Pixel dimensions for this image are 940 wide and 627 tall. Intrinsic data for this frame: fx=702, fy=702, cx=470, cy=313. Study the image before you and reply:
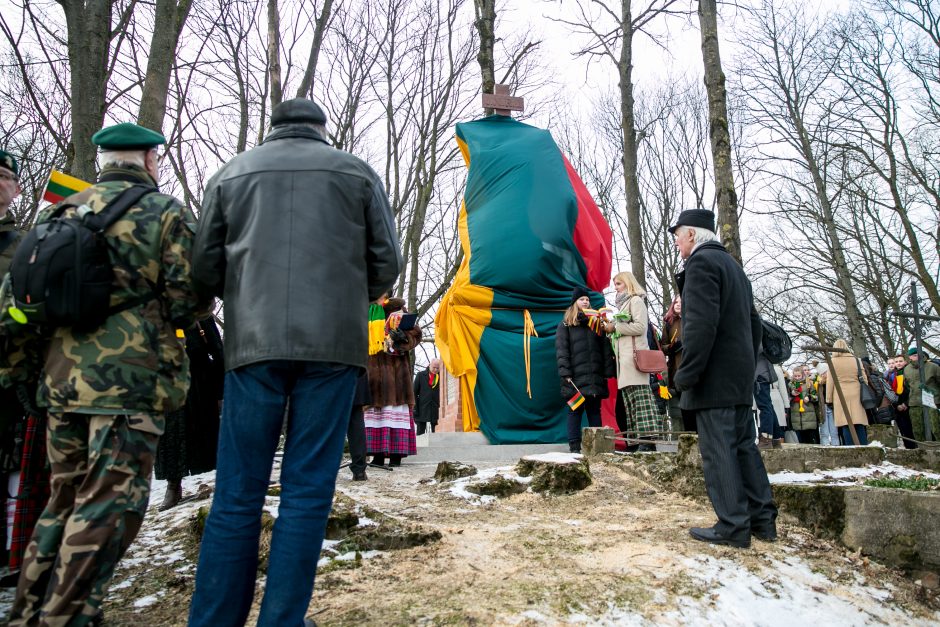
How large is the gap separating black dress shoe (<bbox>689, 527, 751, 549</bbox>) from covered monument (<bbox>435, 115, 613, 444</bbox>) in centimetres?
490

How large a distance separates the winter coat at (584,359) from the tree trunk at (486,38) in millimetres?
6143

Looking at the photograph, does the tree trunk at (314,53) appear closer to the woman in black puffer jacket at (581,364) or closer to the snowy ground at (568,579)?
the woman in black puffer jacket at (581,364)

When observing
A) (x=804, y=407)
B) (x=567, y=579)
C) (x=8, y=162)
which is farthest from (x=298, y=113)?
(x=804, y=407)

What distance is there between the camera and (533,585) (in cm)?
276

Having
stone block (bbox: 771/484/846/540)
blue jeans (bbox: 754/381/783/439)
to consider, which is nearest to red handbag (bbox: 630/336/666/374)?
blue jeans (bbox: 754/381/783/439)

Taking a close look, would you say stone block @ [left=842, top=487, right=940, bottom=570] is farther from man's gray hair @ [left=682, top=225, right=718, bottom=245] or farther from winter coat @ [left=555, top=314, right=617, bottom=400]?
winter coat @ [left=555, top=314, right=617, bottom=400]

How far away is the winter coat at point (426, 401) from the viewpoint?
13641 mm

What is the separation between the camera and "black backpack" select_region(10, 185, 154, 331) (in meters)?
2.21

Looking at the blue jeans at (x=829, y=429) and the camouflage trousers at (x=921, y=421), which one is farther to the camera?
the blue jeans at (x=829, y=429)

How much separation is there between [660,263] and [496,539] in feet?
62.9

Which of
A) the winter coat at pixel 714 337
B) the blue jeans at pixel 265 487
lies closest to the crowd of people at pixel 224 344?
the blue jeans at pixel 265 487

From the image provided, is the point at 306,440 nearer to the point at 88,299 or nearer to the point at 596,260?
the point at 88,299

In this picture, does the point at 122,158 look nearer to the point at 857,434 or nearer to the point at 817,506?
the point at 817,506

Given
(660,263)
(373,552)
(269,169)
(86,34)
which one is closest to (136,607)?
(373,552)
